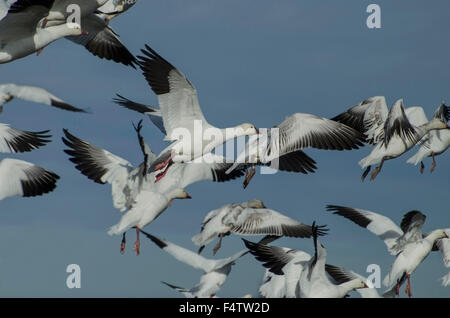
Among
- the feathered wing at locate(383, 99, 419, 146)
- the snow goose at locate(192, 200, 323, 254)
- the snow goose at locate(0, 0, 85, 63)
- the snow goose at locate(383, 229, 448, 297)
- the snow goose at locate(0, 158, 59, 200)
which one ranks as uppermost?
the snow goose at locate(0, 0, 85, 63)

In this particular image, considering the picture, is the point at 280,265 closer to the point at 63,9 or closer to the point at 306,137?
the point at 306,137

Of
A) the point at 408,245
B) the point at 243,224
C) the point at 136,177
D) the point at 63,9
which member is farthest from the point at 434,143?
the point at 63,9

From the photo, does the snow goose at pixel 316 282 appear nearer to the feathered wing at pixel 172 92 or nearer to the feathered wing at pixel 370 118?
the feathered wing at pixel 172 92

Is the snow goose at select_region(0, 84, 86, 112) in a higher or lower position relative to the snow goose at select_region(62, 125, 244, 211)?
higher

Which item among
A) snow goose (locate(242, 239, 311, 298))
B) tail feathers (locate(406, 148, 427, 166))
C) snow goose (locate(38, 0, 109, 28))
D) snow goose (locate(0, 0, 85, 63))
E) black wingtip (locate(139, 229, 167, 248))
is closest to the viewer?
snow goose (locate(0, 0, 85, 63))

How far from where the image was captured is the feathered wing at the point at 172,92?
1378cm

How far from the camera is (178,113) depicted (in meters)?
14.0

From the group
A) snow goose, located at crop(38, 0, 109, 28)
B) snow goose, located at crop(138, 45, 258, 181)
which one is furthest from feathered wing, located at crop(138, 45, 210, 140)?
snow goose, located at crop(38, 0, 109, 28)

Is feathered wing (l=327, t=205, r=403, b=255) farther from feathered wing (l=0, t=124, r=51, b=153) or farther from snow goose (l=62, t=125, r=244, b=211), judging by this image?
feathered wing (l=0, t=124, r=51, b=153)

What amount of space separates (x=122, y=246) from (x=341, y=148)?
149 inches

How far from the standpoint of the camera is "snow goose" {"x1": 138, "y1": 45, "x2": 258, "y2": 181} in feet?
45.3

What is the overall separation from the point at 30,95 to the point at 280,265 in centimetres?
525

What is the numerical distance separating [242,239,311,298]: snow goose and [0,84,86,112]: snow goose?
387 centimetres
